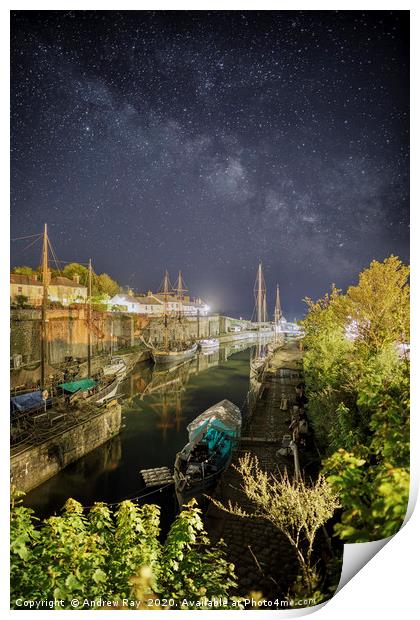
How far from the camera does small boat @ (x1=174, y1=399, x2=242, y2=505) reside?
538 cm

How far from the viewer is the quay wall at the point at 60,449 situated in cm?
554

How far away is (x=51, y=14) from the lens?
9.80ft

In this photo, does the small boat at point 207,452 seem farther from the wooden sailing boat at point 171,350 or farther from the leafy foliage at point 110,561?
the wooden sailing boat at point 171,350

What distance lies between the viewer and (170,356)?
21.8m

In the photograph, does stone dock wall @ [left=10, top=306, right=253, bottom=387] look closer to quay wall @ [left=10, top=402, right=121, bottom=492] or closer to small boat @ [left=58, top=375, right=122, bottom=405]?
small boat @ [left=58, top=375, right=122, bottom=405]

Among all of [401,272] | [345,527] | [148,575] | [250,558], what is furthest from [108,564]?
[401,272]

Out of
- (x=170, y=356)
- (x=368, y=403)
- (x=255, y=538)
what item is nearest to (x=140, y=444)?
(x=255, y=538)

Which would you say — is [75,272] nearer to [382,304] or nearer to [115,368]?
[115,368]

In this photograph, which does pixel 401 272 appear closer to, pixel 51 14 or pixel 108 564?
pixel 108 564

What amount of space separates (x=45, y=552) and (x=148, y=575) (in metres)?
0.75

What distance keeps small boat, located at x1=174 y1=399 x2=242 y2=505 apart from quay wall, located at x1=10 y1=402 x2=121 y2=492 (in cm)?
240

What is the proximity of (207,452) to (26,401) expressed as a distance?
447 centimetres

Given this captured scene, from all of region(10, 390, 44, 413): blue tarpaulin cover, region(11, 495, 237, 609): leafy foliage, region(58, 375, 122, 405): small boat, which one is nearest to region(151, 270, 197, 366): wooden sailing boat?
region(58, 375, 122, 405): small boat

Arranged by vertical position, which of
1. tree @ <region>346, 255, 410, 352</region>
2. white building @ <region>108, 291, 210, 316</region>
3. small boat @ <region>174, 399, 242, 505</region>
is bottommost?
small boat @ <region>174, 399, 242, 505</region>
